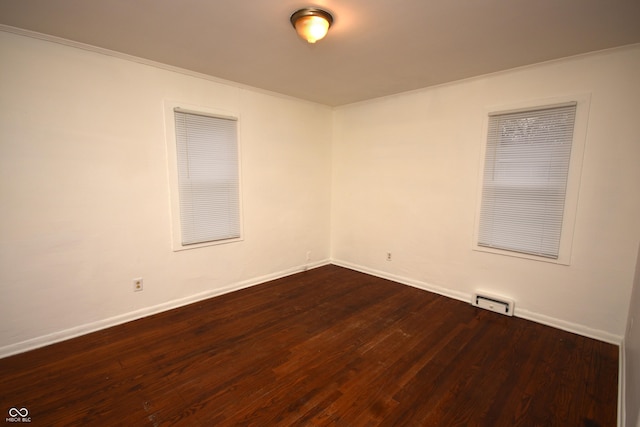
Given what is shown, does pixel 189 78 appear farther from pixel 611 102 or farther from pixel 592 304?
pixel 592 304

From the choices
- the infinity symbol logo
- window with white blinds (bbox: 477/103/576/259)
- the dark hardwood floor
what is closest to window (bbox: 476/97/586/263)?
window with white blinds (bbox: 477/103/576/259)

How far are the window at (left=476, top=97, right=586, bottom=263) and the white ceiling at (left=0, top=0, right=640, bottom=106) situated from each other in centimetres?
58

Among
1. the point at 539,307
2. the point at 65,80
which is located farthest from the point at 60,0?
the point at 539,307

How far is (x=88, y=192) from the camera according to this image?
263 cm

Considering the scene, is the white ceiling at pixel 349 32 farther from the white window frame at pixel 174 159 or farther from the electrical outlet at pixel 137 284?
the electrical outlet at pixel 137 284

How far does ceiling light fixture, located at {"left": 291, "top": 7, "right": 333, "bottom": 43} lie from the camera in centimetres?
196

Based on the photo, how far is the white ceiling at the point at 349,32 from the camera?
1.91 metres

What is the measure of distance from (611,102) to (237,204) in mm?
3902

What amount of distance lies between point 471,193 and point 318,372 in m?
2.59

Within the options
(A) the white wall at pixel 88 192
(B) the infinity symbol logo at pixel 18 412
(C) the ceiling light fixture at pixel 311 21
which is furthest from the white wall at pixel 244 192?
(C) the ceiling light fixture at pixel 311 21

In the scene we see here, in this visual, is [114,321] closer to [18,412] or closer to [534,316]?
[18,412]

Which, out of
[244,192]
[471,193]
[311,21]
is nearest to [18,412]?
[244,192]

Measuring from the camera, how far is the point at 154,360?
233 centimetres

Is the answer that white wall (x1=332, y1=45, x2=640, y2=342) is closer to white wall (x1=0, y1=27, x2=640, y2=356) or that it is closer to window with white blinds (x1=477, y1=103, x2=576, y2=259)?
white wall (x1=0, y1=27, x2=640, y2=356)
